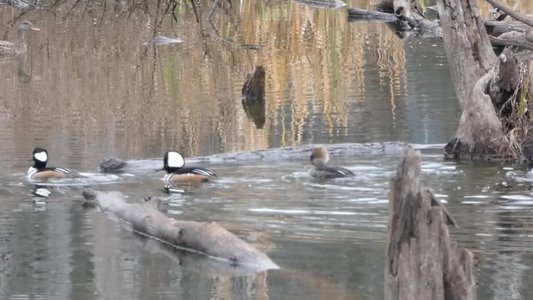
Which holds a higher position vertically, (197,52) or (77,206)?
(197,52)

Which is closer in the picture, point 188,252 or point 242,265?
point 242,265

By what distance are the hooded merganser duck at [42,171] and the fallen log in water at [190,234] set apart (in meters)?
1.42

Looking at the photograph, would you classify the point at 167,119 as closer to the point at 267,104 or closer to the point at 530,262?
the point at 267,104

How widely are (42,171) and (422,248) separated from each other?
22.7 ft

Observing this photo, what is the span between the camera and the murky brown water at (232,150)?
9117 mm

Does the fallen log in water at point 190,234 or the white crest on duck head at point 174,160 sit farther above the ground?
the white crest on duck head at point 174,160

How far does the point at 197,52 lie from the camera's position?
2575cm

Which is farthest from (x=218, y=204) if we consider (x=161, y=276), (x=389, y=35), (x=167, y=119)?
(x=389, y=35)

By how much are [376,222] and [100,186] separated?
3.17 meters

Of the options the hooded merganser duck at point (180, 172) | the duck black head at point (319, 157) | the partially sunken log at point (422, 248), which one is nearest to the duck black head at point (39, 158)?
the hooded merganser duck at point (180, 172)

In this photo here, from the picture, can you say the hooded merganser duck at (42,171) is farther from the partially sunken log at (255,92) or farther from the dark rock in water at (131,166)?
the partially sunken log at (255,92)

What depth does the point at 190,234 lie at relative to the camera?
9688 mm

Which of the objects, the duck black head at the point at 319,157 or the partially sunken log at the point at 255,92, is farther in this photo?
Result: the partially sunken log at the point at 255,92

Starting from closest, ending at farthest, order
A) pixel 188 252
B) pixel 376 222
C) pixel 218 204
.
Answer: pixel 188 252
pixel 376 222
pixel 218 204
